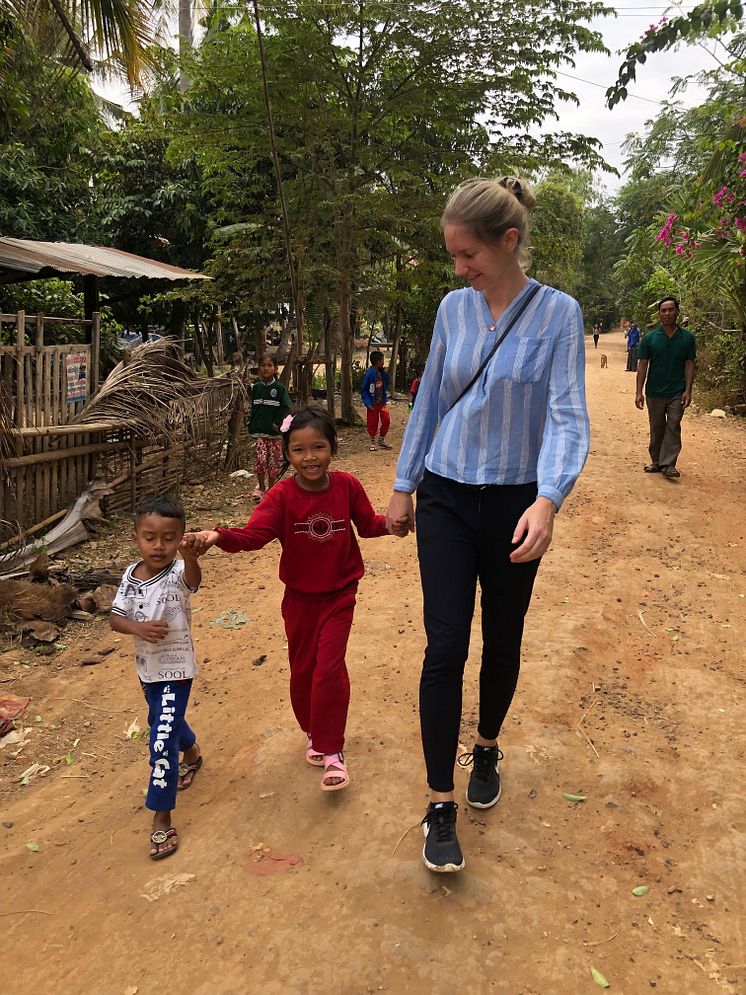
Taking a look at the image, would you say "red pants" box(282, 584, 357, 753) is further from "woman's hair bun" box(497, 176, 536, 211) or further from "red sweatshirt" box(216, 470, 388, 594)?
"woman's hair bun" box(497, 176, 536, 211)

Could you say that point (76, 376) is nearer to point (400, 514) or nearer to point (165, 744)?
point (165, 744)

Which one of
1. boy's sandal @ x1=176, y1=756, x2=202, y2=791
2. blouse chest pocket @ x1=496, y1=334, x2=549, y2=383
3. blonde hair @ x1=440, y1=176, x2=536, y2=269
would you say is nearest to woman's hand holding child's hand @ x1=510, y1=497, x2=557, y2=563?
blouse chest pocket @ x1=496, y1=334, x2=549, y2=383

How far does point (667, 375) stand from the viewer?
734 centimetres

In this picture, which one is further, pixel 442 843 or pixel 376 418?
pixel 376 418

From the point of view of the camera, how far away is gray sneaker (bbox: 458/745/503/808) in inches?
98.5

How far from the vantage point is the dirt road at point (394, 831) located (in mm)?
1951

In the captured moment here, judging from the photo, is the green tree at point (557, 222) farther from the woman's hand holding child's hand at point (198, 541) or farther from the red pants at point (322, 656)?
the woman's hand holding child's hand at point (198, 541)

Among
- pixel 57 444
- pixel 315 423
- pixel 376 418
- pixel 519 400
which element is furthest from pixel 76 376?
pixel 519 400

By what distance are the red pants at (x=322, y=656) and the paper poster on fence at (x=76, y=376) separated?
4.79 m

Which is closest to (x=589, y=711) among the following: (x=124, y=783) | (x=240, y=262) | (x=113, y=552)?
(x=124, y=783)

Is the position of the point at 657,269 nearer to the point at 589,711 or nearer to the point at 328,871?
the point at 589,711

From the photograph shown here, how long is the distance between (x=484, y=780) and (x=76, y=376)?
18.4 feet

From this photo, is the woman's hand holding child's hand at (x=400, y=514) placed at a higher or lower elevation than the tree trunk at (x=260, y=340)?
lower

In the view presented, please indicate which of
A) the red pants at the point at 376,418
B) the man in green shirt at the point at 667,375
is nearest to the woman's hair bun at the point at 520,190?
the man in green shirt at the point at 667,375
